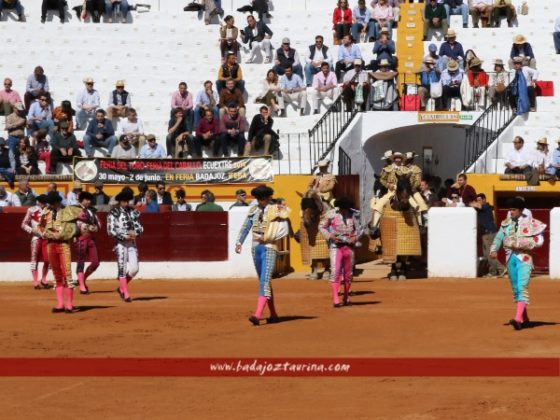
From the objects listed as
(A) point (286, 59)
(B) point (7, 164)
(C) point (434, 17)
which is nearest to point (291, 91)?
(A) point (286, 59)

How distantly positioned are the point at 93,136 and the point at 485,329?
40.2 ft

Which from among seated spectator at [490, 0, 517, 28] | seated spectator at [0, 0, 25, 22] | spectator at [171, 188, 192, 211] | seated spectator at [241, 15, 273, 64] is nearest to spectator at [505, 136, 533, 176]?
spectator at [171, 188, 192, 211]

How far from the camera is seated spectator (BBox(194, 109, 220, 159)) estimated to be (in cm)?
2733

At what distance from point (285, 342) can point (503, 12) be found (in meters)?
16.6

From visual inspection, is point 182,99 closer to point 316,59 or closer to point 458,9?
point 316,59

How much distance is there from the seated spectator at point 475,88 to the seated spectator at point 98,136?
242 inches

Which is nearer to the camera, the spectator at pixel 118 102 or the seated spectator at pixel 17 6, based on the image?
the spectator at pixel 118 102

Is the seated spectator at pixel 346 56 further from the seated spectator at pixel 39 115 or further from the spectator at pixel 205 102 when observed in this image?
the seated spectator at pixel 39 115

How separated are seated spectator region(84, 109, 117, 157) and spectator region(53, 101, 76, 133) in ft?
1.08

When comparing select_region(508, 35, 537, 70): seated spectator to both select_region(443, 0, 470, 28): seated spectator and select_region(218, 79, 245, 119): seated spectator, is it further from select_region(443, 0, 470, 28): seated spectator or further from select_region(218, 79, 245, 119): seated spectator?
select_region(218, 79, 245, 119): seated spectator

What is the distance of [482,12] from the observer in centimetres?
3123

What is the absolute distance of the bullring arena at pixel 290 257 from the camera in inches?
537

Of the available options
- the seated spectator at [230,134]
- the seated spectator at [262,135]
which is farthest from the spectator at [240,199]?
the seated spectator at [230,134]
